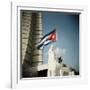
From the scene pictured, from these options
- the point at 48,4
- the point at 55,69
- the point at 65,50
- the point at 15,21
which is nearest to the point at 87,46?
the point at 65,50

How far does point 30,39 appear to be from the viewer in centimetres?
256

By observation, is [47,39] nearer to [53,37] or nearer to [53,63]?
[53,37]

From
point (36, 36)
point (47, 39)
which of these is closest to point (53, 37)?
point (47, 39)

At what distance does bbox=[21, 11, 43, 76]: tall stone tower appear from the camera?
8.25 feet

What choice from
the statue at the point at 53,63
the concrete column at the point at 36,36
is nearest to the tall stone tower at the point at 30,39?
the concrete column at the point at 36,36

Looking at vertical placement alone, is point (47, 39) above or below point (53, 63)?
above

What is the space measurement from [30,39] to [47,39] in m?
0.19

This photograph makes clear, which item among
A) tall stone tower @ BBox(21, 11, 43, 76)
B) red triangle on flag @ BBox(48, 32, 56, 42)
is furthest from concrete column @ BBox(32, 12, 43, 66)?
red triangle on flag @ BBox(48, 32, 56, 42)

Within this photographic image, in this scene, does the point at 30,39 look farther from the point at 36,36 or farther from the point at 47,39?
the point at 47,39

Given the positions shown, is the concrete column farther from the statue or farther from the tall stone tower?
the statue

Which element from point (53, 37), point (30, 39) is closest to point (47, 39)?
point (53, 37)

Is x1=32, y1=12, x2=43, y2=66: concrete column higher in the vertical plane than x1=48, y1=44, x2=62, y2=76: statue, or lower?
higher

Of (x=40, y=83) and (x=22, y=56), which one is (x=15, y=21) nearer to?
(x=22, y=56)

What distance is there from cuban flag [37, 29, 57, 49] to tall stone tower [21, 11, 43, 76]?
39 millimetres
